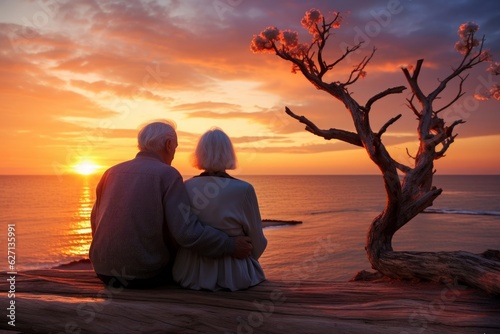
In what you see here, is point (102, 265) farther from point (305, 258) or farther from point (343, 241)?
point (343, 241)

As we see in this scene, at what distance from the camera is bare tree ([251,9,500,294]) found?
5.25m

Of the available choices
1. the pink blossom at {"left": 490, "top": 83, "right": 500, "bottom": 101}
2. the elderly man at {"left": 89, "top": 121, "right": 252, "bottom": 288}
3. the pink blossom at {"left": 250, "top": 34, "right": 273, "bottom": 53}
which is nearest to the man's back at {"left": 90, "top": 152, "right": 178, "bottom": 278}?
the elderly man at {"left": 89, "top": 121, "right": 252, "bottom": 288}

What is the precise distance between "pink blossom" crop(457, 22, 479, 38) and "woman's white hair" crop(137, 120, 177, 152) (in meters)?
6.66

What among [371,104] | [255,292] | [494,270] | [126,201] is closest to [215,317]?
[255,292]

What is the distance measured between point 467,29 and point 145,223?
23.9ft

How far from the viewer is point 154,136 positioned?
3580 millimetres

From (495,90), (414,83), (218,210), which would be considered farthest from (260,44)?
(218,210)

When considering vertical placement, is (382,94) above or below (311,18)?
below

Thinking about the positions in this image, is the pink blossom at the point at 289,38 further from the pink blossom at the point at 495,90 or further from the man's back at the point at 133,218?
the man's back at the point at 133,218

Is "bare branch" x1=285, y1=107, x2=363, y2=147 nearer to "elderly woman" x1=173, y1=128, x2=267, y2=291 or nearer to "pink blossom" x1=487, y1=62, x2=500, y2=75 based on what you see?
"pink blossom" x1=487, y1=62, x2=500, y2=75

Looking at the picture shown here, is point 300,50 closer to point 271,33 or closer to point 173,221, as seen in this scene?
point 271,33

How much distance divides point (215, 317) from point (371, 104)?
4111 mm

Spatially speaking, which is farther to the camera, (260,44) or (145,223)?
(260,44)

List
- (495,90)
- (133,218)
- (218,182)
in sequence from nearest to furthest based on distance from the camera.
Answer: (133,218) < (218,182) < (495,90)
